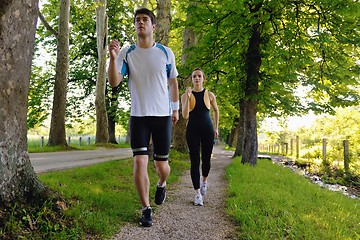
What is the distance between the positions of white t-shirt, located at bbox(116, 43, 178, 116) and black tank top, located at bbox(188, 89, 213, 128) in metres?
1.46

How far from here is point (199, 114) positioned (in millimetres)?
5172

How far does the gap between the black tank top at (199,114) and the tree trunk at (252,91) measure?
506 centimetres

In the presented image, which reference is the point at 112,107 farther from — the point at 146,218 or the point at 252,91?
the point at 146,218

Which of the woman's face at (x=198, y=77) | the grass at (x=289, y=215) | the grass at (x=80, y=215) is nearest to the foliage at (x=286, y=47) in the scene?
the woman's face at (x=198, y=77)

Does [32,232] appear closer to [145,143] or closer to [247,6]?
[145,143]

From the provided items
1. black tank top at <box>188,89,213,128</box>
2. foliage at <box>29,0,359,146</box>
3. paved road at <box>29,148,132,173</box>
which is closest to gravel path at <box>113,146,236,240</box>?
black tank top at <box>188,89,213,128</box>

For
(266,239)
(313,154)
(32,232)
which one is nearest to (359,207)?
(266,239)

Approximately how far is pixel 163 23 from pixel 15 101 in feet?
24.3

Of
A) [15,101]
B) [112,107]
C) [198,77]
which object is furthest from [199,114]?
[112,107]

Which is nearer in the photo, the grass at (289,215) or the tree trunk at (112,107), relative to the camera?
the grass at (289,215)

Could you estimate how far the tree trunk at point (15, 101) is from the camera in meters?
3.17

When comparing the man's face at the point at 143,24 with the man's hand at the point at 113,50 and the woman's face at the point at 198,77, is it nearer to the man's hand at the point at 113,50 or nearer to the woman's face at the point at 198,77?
the man's hand at the point at 113,50

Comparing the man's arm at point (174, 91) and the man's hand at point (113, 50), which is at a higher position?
the man's hand at point (113, 50)

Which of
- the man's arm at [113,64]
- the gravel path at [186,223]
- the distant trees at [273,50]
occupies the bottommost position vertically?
the gravel path at [186,223]
